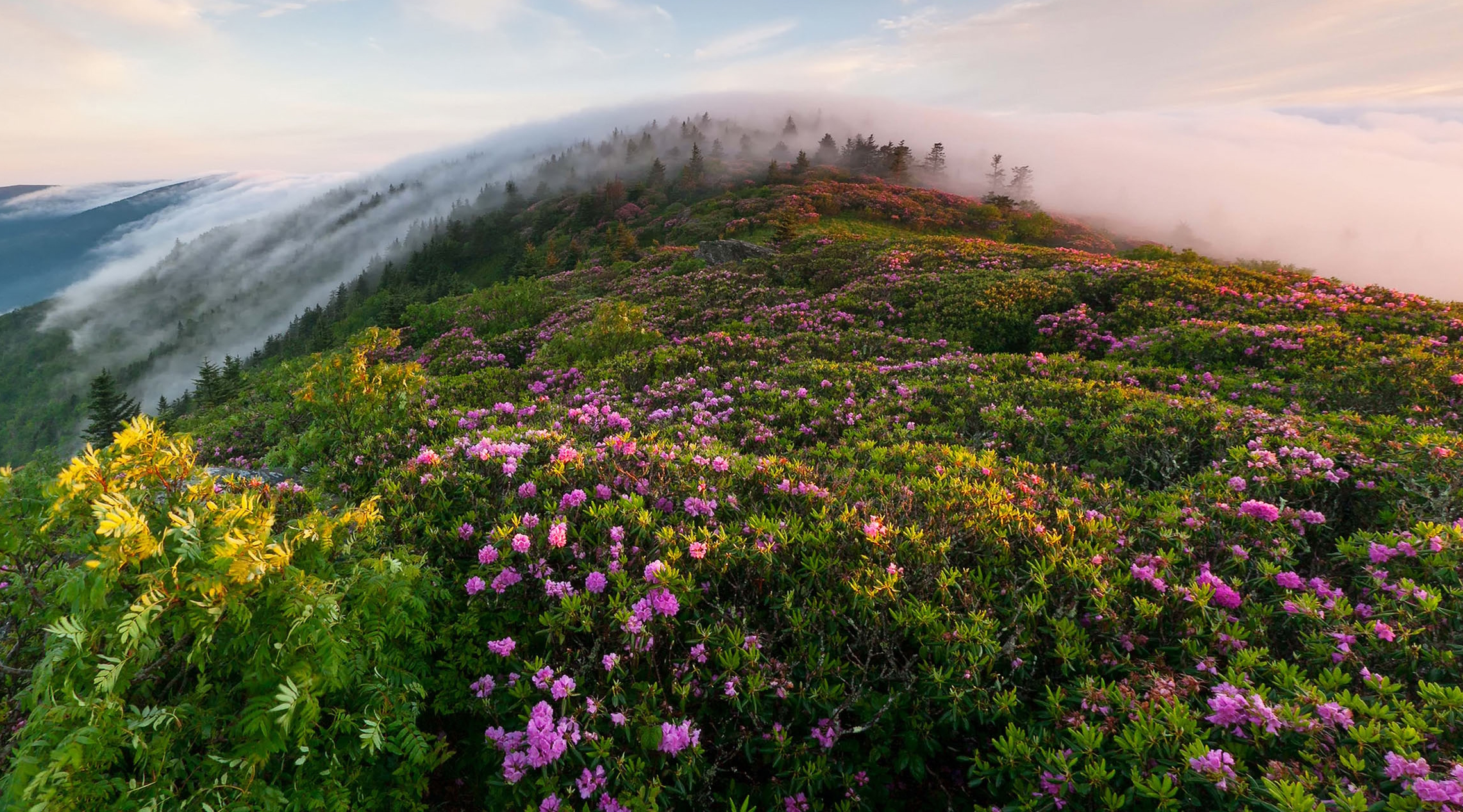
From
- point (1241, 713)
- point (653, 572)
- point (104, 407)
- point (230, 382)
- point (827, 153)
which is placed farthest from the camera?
point (827, 153)

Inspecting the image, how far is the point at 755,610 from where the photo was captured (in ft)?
12.6

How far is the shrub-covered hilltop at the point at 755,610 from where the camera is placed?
8.16 ft

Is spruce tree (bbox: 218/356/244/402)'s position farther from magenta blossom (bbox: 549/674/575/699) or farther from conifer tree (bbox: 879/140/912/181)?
conifer tree (bbox: 879/140/912/181)

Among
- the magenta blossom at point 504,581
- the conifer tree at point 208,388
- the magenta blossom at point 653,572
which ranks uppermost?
the magenta blossom at point 653,572

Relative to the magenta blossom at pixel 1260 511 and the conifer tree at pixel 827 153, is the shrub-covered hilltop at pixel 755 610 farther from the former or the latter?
the conifer tree at pixel 827 153

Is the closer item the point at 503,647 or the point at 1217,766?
the point at 1217,766

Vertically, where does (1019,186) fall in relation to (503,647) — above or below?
above

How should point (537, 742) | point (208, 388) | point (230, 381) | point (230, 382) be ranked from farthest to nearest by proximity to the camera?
point (208, 388) < point (230, 381) < point (230, 382) < point (537, 742)

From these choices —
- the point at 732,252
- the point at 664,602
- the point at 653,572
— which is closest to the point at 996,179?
the point at 732,252

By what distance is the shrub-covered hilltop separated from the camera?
8.16 feet

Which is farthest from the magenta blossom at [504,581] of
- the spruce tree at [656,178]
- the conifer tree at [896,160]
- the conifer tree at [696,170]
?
the spruce tree at [656,178]

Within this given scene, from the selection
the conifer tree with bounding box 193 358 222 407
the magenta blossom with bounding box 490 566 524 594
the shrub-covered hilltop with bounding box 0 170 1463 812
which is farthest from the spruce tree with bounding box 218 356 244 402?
the magenta blossom with bounding box 490 566 524 594

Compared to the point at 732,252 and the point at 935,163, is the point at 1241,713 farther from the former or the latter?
the point at 935,163

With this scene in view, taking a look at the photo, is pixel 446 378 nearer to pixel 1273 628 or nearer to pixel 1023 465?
pixel 1023 465
